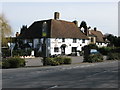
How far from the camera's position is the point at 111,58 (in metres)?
43.3

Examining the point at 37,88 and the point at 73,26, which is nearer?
the point at 37,88

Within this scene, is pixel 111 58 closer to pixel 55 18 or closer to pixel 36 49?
pixel 36 49

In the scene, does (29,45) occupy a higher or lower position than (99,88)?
higher

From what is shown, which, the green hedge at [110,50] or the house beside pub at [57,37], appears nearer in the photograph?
the green hedge at [110,50]

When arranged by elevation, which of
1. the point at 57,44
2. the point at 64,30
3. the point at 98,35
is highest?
the point at 98,35

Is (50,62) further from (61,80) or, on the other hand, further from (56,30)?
(56,30)

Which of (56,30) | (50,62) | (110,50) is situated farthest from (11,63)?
(56,30)

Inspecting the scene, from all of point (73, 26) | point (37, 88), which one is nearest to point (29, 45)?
point (73, 26)

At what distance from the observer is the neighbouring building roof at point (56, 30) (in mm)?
60438

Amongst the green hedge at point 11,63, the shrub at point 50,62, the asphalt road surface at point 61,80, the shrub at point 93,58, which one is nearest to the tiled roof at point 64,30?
the shrub at point 93,58

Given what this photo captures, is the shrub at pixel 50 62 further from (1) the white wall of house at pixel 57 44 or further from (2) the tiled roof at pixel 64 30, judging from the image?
(2) the tiled roof at pixel 64 30

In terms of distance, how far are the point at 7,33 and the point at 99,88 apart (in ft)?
166

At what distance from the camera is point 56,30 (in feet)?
202

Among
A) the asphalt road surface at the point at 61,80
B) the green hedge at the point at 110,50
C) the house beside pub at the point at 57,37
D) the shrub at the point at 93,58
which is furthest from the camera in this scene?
the house beside pub at the point at 57,37
